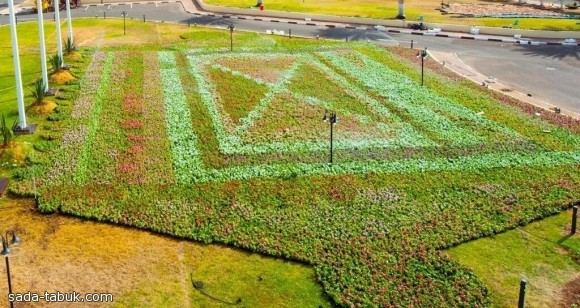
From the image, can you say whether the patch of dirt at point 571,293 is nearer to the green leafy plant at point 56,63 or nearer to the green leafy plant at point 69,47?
the green leafy plant at point 56,63

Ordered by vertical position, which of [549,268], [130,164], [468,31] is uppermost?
[468,31]

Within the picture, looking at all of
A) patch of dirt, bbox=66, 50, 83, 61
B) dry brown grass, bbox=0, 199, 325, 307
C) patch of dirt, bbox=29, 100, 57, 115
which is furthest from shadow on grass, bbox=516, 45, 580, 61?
dry brown grass, bbox=0, 199, 325, 307

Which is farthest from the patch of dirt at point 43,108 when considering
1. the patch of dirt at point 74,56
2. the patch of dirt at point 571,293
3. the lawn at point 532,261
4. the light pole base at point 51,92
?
the patch of dirt at point 571,293

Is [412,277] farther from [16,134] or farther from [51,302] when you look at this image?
[16,134]

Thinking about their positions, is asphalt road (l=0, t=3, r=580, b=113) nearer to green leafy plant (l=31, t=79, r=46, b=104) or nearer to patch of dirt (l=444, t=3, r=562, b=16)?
patch of dirt (l=444, t=3, r=562, b=16)

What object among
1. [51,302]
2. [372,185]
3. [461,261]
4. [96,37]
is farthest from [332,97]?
[96,37]

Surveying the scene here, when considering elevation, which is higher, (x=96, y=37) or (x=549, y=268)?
(x=96, y=37)

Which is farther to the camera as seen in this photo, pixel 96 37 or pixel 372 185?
pixel 96 37
